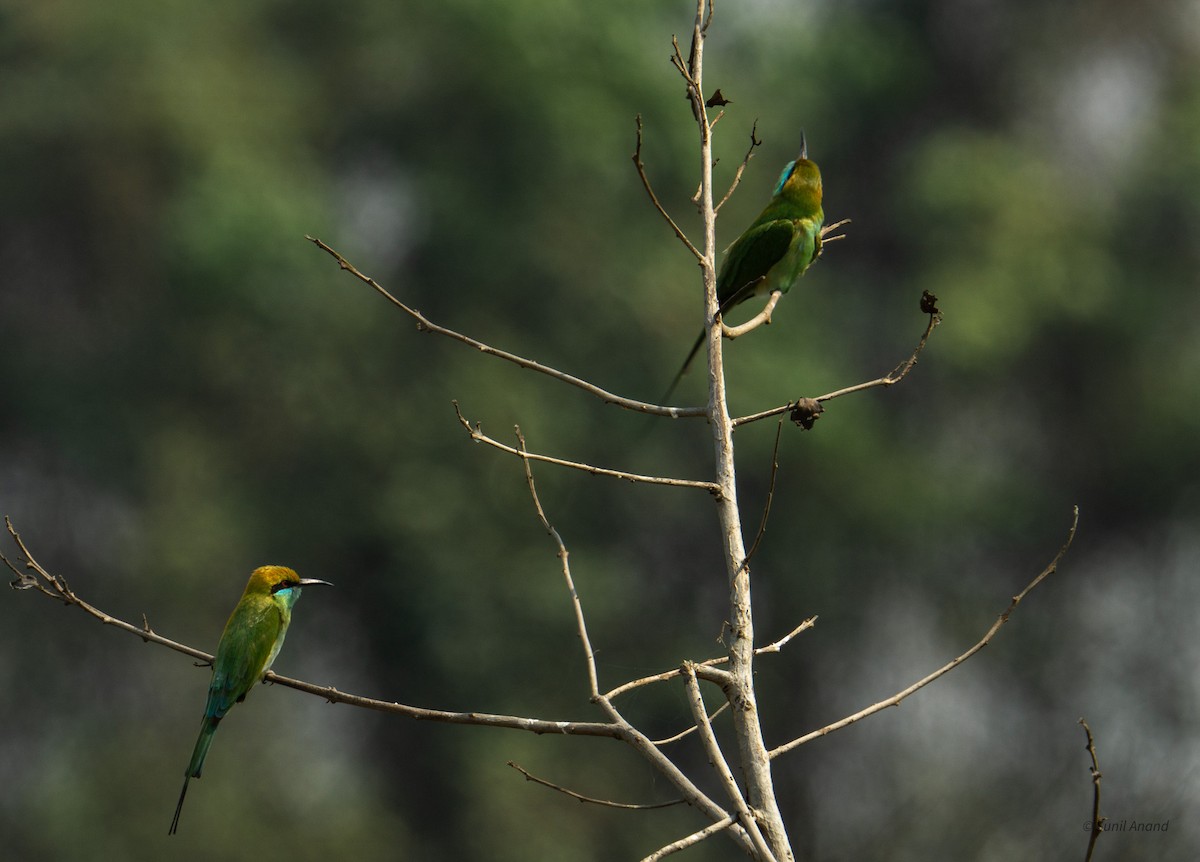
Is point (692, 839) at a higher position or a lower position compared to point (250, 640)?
lower

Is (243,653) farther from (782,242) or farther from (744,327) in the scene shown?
(744,327)

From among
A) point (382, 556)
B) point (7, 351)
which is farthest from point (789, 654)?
point (7, 351)

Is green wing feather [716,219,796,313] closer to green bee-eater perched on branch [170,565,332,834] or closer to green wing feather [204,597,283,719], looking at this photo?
green bee-eater perched on branch [170,565,332,834]

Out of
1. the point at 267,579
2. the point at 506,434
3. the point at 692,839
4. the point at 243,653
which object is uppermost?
the point at 506,434

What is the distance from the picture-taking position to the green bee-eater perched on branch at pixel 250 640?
388 cm

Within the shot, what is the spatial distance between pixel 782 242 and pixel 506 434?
9314 mm

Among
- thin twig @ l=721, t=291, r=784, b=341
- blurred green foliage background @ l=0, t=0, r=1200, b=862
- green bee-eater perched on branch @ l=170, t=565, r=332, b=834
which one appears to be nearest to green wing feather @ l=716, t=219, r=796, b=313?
thin twig @ l=721, t=291, r=784, b=341

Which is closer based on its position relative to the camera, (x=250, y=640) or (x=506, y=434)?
(x=250, y=640)

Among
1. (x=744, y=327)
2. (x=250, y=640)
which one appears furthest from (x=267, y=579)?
(x=744, y=327)

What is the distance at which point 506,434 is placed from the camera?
12781 mm

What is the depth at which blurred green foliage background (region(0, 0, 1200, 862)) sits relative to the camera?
13.6m

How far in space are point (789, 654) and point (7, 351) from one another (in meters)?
7.67

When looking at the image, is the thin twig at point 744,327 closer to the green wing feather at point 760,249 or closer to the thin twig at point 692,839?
the green wing feather at point 760,249

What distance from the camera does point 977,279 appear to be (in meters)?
14.9
